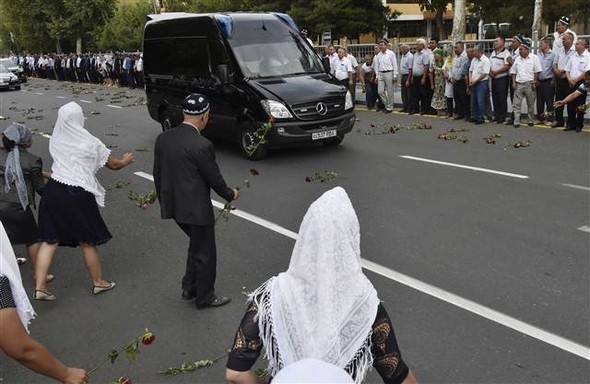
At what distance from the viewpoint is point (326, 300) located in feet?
6.82

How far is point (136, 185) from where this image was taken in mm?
9164

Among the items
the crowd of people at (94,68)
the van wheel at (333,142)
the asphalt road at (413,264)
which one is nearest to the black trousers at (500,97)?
the asphalt road at (413,264)

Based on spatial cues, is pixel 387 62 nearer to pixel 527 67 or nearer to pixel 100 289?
pixel 527 67

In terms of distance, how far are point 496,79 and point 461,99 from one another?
1.00 metres

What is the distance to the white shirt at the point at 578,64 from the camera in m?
11.2

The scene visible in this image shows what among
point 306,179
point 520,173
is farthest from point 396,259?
point 520,173

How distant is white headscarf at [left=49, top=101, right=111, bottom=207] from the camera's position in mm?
4875

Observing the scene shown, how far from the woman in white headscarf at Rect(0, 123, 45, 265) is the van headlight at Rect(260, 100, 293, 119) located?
16.3ft

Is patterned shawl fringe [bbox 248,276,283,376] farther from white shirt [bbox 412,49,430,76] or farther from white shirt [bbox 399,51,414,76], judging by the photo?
white shirt [bbox 399,51,414,76]

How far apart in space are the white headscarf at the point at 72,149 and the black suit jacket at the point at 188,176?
79 centimetres

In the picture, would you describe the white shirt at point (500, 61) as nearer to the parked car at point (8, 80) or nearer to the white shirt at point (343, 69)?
the white shirt at point (343, 69)

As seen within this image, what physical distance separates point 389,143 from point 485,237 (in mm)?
5504

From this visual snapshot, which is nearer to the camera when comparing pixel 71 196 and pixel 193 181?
pixel 193 181

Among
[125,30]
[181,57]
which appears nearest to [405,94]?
[181,57]
